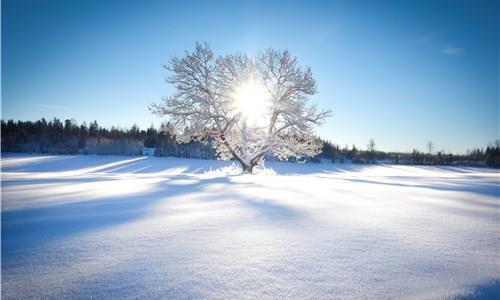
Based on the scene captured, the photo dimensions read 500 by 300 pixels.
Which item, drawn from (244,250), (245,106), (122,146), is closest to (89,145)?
(122,146)

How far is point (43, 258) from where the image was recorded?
6.15ft

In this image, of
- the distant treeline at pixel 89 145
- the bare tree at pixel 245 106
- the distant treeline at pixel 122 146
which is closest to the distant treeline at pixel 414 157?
the distant treeline at pixel 122 146

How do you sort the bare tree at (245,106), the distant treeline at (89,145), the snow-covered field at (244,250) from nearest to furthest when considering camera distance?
the snow-covered field at (244,250)
the bare tree at (245,106)
the distant treeline at (89,145)

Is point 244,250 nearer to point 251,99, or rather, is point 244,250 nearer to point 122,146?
point 251,99

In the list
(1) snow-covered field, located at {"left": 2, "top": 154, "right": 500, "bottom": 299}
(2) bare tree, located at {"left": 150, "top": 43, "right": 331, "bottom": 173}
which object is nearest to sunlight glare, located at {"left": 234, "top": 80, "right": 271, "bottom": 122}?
(2) bare tree, located at {"left": 150, "top": 43, "right": 331, "bottom": 173}

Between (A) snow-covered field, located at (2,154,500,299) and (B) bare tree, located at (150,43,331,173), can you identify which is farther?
(B) bare tree, located at (150,43,331,173)

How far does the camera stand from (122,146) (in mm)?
59156

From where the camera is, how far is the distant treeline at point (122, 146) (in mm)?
58156

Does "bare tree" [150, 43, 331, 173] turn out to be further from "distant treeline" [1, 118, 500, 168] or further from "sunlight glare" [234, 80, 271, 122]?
"distant treeline" [1, 118, 500, 168]

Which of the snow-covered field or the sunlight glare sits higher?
the sunlight glare

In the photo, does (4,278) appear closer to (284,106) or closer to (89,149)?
→ (284,106)

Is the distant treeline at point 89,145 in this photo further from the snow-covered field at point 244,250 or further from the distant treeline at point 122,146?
the snow-covered field at point 244,250

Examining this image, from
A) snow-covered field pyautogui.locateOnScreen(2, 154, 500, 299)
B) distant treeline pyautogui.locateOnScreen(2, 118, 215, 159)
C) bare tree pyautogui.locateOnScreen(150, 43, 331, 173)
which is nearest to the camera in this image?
snow-covered field pyautogui.locateOnScreen(2, 154, 500, 299)

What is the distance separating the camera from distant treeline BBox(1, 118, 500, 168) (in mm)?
58156
